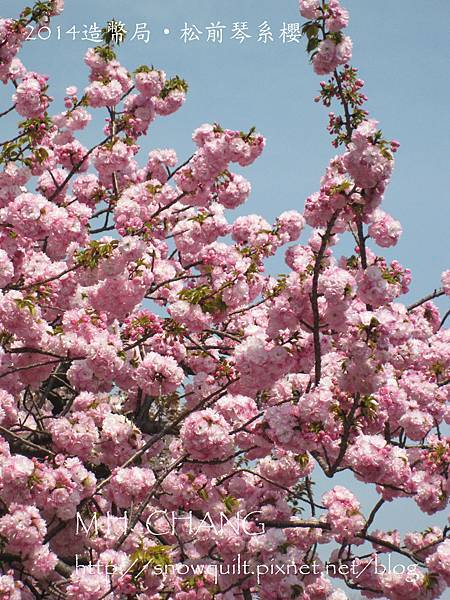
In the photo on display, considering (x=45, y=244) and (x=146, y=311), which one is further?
(x=45, y=244)

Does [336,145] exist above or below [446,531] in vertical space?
above

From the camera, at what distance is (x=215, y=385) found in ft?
24.7

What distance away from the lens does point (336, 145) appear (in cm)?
589

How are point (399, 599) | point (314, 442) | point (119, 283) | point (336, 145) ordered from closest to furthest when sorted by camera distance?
point (314, 442) → point (336, 145) → point (119, 283) → point (399, 599)

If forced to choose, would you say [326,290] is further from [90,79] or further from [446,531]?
[90,79]

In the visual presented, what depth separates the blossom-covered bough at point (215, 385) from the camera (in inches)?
211

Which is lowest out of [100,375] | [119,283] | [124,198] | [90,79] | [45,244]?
[100,375]

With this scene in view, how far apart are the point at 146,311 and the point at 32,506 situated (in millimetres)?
2043

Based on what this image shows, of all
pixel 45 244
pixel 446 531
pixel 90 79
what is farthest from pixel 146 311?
pixel 90 79

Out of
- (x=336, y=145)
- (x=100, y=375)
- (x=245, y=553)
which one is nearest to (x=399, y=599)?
(x=245, y=553)

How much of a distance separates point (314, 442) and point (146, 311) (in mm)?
2184

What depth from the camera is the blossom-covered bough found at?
5363mm

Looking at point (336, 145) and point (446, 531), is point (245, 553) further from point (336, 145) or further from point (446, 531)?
point (336, 145)

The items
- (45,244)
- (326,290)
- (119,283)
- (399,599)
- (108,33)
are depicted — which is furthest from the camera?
(108,33)
